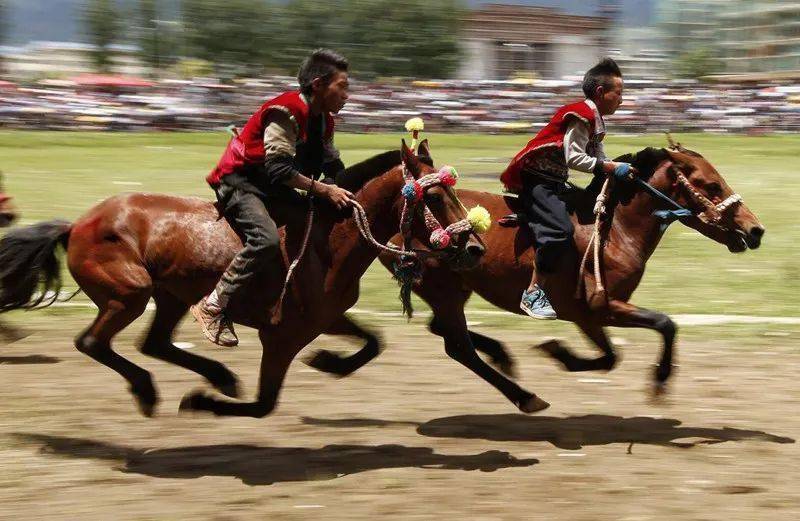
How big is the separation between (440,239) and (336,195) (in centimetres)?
70

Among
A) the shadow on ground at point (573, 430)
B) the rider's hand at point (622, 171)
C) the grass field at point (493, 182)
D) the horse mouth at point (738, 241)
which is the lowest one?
the grass field at point (493, 182)

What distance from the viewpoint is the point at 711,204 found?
7.89 metres

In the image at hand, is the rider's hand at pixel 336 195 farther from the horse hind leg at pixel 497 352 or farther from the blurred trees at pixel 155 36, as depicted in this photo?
the blurred trees at pixel 155 36

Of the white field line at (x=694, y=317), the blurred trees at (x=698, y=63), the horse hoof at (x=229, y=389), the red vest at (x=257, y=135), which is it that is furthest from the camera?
the blurred trees at (x=698, y=63)

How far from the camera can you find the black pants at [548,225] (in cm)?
789

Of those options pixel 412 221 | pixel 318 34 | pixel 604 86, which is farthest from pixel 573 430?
pixel 318 34

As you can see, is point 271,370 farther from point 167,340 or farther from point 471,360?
point 471,360

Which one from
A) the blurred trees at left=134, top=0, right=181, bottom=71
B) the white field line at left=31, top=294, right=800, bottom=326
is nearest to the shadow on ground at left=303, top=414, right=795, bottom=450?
the white field line at left=31, top=294, right=800, bottom=326

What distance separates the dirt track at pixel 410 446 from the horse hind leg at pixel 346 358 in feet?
1.12

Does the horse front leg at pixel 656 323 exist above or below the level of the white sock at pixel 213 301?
below

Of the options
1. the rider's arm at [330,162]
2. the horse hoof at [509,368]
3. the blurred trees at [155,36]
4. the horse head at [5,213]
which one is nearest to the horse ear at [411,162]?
the rider's arm at [330,162]

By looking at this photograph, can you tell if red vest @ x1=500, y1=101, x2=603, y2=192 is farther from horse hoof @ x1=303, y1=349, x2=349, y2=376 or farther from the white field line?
the white field line

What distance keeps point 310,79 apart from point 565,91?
46.4 meters

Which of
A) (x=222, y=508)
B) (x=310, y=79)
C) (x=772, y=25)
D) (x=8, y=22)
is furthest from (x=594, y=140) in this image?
(x=772, y=25)
